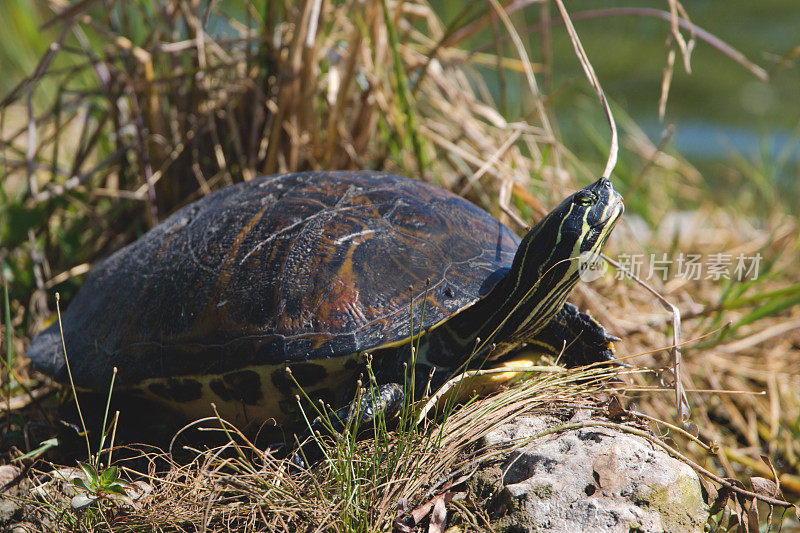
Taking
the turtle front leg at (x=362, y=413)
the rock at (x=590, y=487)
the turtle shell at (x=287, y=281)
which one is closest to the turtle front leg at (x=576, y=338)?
the turtle shell at (x=287, y=281)

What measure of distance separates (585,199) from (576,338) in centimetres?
46

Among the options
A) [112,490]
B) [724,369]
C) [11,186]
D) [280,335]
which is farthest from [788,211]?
[11,186]

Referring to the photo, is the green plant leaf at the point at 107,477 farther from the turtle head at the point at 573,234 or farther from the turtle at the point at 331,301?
the turtle head at the point at 573,234

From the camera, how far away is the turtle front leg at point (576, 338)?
2027 mm

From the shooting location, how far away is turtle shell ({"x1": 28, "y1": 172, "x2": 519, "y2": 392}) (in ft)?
6.28

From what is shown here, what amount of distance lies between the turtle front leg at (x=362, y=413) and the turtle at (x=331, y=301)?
10 millimetres

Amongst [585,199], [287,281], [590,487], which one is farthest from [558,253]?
[287,281]

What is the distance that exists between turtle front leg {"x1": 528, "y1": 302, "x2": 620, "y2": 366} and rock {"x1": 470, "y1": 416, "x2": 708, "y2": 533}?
36 cm

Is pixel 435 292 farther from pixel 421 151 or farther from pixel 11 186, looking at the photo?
pixel 11 186

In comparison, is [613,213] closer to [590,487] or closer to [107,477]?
[590,487]

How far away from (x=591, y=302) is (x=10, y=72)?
5.69 m

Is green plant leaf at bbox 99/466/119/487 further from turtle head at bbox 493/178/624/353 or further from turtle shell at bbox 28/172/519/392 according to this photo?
turtle head at bbox 493/178/624/353

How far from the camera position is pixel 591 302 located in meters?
2.88

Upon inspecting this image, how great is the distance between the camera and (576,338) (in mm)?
2064
